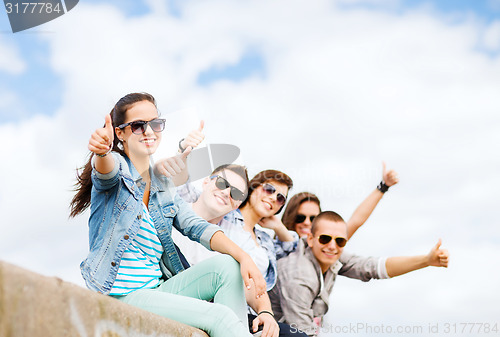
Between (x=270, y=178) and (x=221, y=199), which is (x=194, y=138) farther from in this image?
(x=270, y=178)

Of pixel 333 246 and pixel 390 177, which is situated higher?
pixel 390 177

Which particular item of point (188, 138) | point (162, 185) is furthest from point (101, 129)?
point (188, 138)

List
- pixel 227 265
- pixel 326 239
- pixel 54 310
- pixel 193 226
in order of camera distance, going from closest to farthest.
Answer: pixel 54 310 → pixel 227 265 → pixel 193 226 → pixel 326 239

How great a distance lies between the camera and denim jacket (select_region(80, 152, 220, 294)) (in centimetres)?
299

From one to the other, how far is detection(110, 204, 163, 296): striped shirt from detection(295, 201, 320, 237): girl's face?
10.1 feet

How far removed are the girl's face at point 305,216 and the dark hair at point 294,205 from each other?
3cm

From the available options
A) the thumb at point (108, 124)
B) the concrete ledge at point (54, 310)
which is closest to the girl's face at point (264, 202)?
the thumb at point (108, 124)

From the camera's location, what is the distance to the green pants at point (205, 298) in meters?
2.88

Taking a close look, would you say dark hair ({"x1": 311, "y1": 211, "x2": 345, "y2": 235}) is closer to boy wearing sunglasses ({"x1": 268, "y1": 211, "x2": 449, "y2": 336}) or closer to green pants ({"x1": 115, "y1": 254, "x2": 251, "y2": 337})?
boy wearing sunglasses ({"x1": 268, "y1": 211, "x2": 449, "y2": 336})

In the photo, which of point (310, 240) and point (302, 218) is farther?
point (302, 218)

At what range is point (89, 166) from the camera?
3.38m

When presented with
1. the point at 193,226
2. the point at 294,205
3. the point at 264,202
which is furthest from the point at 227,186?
the point at 193,226

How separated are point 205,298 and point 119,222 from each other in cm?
60

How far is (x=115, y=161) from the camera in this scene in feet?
9.87
